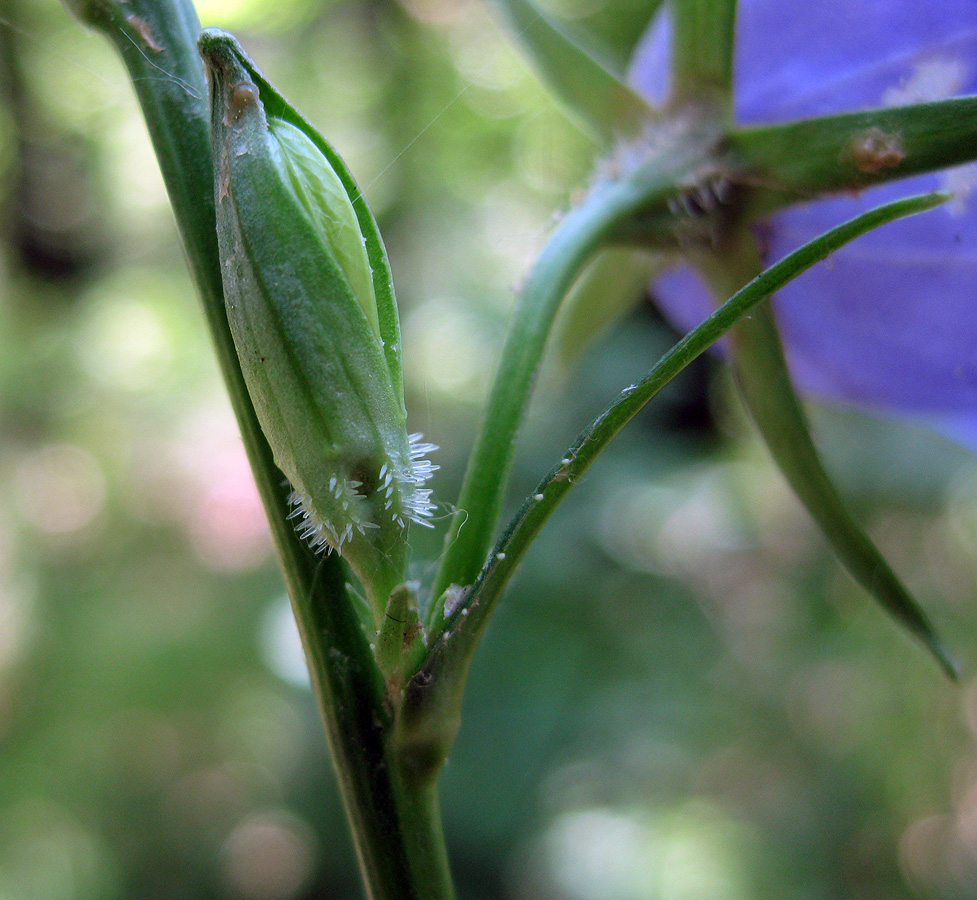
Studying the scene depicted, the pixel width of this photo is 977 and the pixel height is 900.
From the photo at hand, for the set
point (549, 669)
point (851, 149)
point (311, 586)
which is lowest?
point (311, 586)

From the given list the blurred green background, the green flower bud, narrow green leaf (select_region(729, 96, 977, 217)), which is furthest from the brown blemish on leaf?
the blurred green background

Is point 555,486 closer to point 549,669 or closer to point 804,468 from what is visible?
point 804,468

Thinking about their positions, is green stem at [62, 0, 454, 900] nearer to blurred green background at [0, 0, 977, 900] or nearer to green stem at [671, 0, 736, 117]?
green stem at [671, 0, 736, 117]

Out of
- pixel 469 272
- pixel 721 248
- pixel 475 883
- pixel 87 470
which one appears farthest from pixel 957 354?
pixel 87 470

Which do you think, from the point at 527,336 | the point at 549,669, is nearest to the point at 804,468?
the point at 527,336

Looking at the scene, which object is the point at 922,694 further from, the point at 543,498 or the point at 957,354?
the point at 543,498

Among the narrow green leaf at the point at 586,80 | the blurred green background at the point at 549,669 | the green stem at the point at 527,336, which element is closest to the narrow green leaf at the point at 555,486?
the green stem at the point at 527,336
